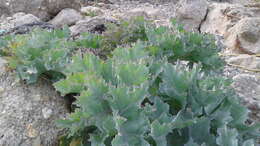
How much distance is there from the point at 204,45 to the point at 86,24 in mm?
1543

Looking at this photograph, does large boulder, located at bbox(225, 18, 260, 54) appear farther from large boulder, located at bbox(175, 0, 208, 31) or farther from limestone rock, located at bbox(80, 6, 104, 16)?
limestone rock, located at bbox(80, 6, 104, 16)

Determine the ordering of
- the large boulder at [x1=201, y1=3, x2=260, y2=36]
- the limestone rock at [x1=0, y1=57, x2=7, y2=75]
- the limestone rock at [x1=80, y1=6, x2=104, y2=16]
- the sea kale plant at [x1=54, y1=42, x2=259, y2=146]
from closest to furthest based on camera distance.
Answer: the sea kale plant at [x1=54, y1=42, x2=259, y2=146] → the limestone rock at [x1=0, y1=57, x2=7, y2=75] → the large boulder at [x1=201, y1=3, x2=260, y2=36] → the limestone rock at [x1=80, y1=6, x2=104, y2=16]

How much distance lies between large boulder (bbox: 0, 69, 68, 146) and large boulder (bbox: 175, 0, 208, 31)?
4375 millimetres

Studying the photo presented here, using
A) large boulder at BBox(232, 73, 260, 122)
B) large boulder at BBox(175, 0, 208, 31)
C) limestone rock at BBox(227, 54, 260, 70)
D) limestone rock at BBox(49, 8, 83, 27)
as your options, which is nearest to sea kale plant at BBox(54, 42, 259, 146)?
large boulder at BBox(232, 73, 260, 122)

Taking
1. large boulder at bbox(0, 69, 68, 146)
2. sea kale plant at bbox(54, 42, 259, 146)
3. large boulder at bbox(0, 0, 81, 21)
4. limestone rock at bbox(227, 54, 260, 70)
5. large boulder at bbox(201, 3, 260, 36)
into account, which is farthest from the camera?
large boulder at bbox(0, 0, 81, 21)

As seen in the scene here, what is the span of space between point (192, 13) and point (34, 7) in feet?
8.60

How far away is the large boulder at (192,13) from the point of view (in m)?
6.14

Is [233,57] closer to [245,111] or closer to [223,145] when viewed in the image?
[245,111]

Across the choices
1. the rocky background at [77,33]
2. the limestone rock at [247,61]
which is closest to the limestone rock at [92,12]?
the rocky background at [77,33]

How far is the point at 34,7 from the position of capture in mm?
6090

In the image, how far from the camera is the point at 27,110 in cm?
191

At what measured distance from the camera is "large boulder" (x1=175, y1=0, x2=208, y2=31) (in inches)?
242

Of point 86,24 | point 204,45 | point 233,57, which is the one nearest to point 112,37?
point 204,45

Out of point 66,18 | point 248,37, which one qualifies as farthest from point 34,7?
point 248,37
